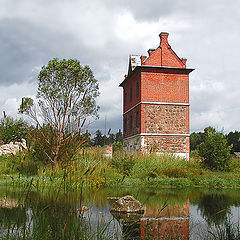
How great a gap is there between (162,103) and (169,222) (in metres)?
18.7

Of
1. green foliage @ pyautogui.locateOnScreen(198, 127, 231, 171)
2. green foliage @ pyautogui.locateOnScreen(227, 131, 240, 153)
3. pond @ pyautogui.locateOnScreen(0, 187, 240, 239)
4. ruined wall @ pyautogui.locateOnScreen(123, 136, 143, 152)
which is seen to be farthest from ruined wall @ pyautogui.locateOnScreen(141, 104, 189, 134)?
green foliage @ pyautogui.locateOnScreen(227, 131, 240, 153)

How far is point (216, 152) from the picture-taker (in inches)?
718

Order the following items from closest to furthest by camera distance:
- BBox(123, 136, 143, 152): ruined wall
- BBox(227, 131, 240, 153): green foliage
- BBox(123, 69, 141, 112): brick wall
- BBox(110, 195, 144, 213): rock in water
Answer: BBox(110, 195, 144, 213): rock in water, BBox(123, 136, 143, 152): ruined wall, BBox(123, 69, 141, 112): brick wall, BBox(227, 131, 240, 153): green foliage

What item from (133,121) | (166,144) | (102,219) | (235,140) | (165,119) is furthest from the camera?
(235,140)

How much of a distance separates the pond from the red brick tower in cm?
1372

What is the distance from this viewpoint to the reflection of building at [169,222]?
489 centimetres

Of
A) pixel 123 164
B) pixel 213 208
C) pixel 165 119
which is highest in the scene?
pixel 165 119

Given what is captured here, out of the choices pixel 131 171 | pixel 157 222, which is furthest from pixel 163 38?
pixel 157 222

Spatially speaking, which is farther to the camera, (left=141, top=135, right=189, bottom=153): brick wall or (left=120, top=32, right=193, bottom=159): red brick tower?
(left=120, top=32, right=193, bottom=159): red brick tower

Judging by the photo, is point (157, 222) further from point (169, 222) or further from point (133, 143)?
point (133, 143)

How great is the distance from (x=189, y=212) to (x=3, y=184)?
7211 millimetres

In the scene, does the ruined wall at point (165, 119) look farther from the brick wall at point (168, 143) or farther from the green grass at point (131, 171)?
the green grass at point (131, 171)

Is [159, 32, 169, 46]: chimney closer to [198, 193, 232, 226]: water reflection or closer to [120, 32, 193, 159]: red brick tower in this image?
[120, 32, 193, 159]: red brick tower

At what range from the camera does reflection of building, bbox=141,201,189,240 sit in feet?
16.1
